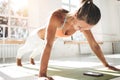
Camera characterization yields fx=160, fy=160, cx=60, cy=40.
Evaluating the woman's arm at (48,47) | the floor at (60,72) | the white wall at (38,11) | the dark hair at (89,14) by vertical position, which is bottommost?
the floor at (60,72)

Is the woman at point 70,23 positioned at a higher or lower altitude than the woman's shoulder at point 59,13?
lower

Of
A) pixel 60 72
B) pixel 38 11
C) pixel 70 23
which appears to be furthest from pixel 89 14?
pixel 38 11

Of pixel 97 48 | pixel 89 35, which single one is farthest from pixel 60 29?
pixel 97 48

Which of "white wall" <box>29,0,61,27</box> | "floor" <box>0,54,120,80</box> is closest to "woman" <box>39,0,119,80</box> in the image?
"floor" <box>0,54,120,80</box>

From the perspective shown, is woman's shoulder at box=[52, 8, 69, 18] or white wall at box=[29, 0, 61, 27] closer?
woman's shoulder at box=[52, 8, 69, 18]

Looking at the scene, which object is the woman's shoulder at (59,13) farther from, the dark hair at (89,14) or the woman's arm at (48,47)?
the dark hair at (89,14)

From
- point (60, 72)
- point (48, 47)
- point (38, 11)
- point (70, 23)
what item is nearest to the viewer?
point (48, 47)

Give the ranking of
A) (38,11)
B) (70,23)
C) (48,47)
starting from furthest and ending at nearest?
(38,11)
(70,23)
(48,47)

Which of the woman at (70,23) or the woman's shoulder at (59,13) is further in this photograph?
the woman's shoulder at (59,13)

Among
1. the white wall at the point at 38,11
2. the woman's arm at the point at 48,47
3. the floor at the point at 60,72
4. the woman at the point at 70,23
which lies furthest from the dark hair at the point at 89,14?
the white wall at the point at 38,11

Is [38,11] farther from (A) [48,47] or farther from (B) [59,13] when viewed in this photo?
Answer: (A) [48,47]

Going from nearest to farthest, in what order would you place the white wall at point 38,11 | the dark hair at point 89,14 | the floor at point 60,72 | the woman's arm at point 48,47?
1. the dark hair at point 89,14
2. the woman's arm at point 48,47
3. the floor at point 60,72
4. the white wall at point 38,11

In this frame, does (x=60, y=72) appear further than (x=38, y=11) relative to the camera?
No

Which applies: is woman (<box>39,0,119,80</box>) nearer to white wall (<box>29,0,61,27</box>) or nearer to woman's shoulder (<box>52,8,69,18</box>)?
woman's shoulder (<box>52,8,69,18</box>)
